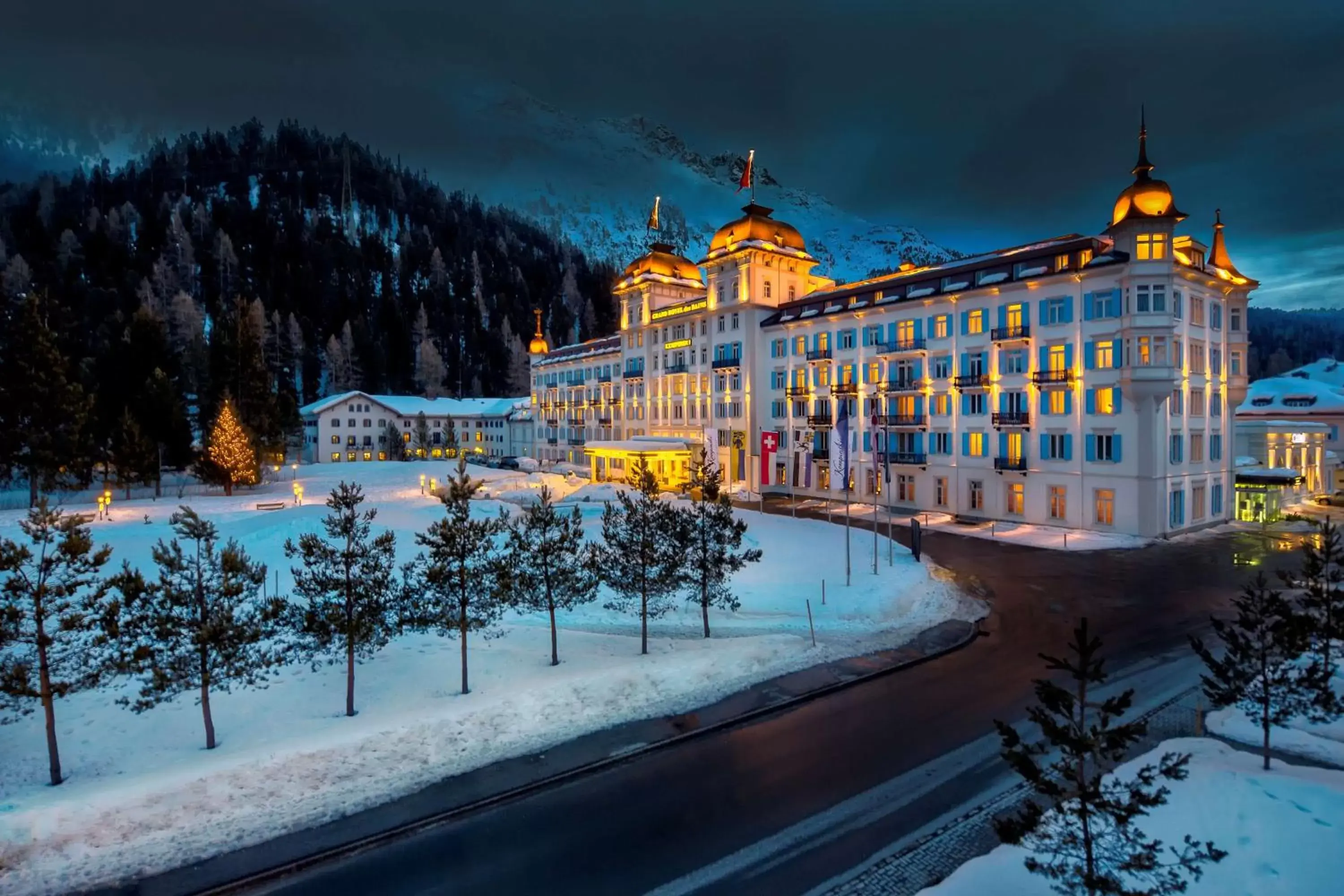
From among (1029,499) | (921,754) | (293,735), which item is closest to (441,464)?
(1029,499)

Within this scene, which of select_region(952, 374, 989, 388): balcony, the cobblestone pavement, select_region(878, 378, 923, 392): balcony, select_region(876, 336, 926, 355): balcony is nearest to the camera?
the cobblestone pavement

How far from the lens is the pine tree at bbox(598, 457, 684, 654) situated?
1973 cm

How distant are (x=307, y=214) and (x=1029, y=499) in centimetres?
18660

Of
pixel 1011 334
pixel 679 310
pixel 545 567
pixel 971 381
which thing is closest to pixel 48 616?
pixel 545 567

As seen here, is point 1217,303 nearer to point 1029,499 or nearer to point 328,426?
point 1029,499

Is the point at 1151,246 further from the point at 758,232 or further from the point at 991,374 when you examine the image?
the point at 758,232

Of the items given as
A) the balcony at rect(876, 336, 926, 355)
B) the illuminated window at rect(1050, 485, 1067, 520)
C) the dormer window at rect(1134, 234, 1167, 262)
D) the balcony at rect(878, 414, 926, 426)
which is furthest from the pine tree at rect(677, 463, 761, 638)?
the balcony at rect(876, 336, 926, 355)

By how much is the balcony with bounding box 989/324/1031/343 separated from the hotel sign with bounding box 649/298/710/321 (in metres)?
27.4

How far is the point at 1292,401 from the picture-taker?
62562 mm

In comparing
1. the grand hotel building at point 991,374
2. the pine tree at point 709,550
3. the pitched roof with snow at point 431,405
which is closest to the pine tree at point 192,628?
the pine tree at point 709,550

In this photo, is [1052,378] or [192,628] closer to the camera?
[192,628]

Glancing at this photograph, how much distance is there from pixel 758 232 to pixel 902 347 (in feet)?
62.2

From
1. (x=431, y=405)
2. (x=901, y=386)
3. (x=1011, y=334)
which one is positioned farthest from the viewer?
(x=431, y=405)

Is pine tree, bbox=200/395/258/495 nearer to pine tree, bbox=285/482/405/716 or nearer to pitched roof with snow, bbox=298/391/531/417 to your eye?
pitched roof with snow, bbox=298/391/531/417
